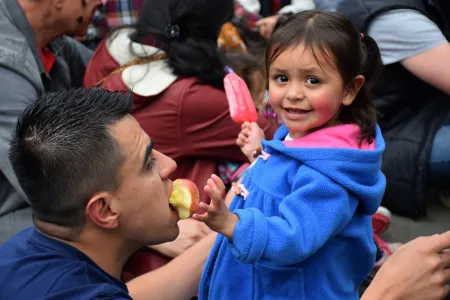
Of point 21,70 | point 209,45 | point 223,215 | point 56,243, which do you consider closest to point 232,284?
point 223,215

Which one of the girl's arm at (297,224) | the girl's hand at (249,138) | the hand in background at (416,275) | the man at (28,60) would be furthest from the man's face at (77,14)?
the hand in background at (416,275)

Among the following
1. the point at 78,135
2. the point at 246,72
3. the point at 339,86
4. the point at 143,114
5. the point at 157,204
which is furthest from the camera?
the point at 246,72

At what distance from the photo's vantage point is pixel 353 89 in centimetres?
186

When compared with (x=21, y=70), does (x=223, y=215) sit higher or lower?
higher

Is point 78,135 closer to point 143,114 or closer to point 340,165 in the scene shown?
point 340,165

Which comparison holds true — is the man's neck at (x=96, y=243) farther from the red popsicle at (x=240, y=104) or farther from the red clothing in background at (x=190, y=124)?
the red clothing in background at (x=190, y=124)

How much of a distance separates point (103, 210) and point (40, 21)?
181 centimetres

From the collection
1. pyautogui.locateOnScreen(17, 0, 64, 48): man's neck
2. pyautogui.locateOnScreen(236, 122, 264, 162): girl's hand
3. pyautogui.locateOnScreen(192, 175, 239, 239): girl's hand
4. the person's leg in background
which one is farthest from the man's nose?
the person's leg in background

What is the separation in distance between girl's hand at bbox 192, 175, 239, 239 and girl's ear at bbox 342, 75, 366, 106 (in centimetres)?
A: 52

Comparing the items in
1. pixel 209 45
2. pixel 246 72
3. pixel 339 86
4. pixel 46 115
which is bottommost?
pixel 246 72

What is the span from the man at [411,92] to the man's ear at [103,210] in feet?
6.53

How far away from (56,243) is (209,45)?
1440 mm

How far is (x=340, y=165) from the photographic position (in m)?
1.71

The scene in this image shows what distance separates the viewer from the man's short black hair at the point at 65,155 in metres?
1.48
